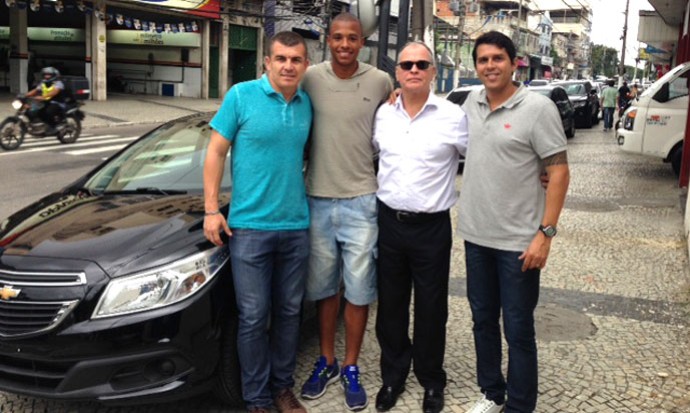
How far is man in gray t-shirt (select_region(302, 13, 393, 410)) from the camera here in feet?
10.9

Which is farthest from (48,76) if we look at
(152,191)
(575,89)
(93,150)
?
(575,89)

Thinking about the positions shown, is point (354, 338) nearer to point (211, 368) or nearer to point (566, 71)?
point (211, 368)

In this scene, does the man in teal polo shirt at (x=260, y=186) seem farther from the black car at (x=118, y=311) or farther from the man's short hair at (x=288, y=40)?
the black car at (x=118, y=311)

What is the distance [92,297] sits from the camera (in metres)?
2.82

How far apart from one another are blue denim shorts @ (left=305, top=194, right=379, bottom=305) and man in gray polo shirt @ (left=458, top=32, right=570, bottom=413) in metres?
0.49

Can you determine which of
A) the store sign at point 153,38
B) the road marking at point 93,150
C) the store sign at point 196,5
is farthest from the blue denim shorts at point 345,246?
the store sign at point 153,38

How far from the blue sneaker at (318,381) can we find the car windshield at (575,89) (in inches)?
839

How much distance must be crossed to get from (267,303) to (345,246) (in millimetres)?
509

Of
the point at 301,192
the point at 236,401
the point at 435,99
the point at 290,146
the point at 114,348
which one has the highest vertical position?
the point at 435,99

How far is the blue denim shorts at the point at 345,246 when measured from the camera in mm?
3377

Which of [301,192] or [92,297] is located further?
[301,192]

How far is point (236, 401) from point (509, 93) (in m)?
2.02

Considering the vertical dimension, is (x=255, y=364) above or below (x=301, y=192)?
below

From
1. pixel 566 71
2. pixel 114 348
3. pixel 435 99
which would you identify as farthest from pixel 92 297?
pixel 566 71
